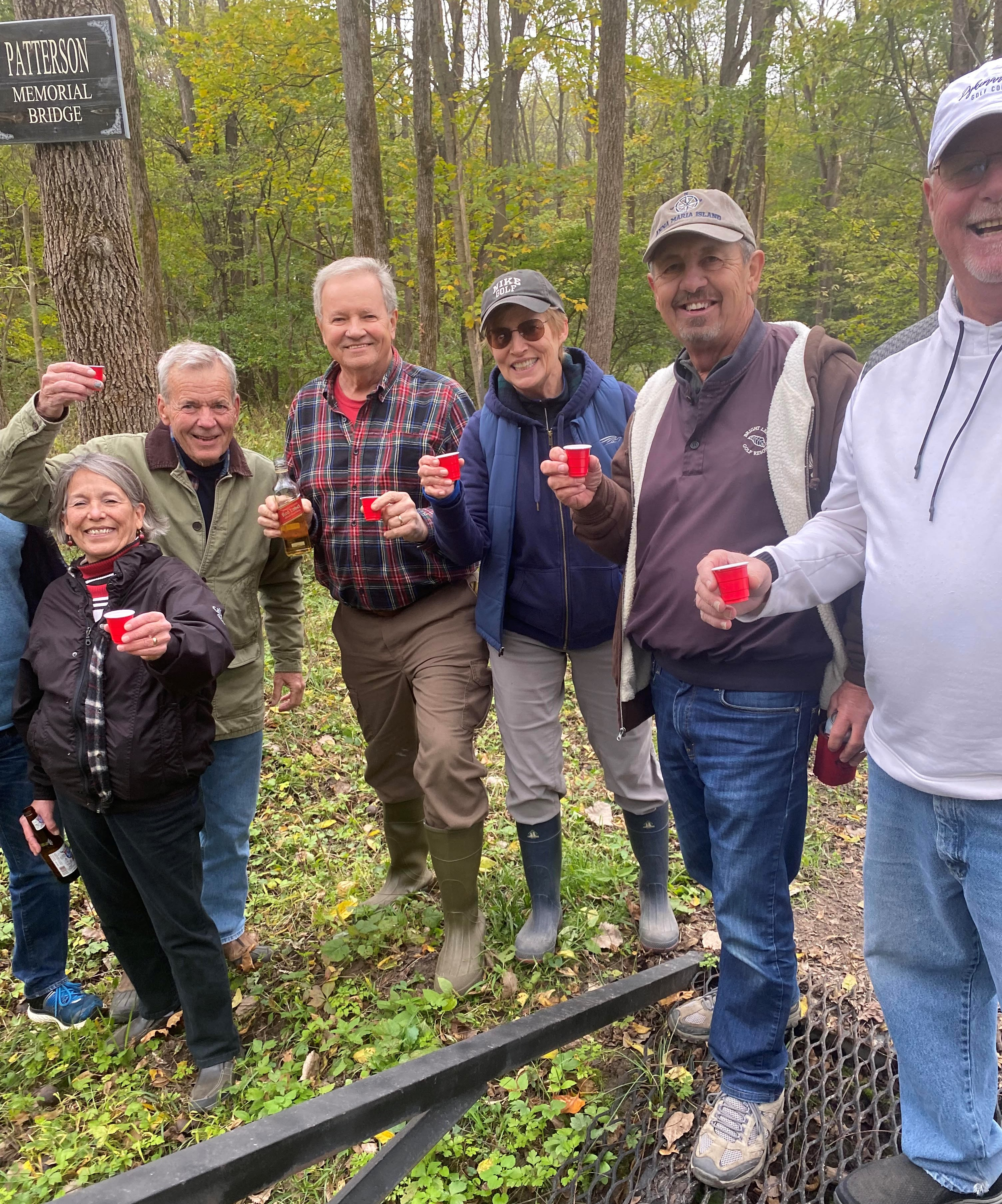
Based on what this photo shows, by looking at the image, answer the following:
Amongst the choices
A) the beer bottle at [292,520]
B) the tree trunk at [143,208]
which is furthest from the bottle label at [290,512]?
the tree trunk at [143,208]

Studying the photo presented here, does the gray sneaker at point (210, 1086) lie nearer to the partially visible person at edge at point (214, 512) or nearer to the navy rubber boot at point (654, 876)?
the partially visible person at edge at point (214, 512)

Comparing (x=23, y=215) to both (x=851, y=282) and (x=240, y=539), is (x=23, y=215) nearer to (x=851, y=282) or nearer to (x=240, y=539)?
(x=240, y=539)

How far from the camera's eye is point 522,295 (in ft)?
9.29

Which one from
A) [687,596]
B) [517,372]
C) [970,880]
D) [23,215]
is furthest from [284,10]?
[970,880]

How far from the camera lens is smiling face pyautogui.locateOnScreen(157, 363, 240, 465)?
2.85m

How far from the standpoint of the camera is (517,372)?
290 cm

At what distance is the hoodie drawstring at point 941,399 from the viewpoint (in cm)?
166

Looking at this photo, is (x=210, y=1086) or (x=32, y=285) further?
(x=32, y=285)

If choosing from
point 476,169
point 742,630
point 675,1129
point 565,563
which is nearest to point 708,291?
point 742,630

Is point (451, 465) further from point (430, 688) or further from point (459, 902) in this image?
point (459, 902)

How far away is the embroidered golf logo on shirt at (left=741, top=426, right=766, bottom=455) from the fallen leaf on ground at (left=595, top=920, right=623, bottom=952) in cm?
218

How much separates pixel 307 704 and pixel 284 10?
42.7ft

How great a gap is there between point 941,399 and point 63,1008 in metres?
3.56

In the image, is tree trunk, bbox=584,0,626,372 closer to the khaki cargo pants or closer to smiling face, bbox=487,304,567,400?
smiling face, bbox=487,304,567,400
